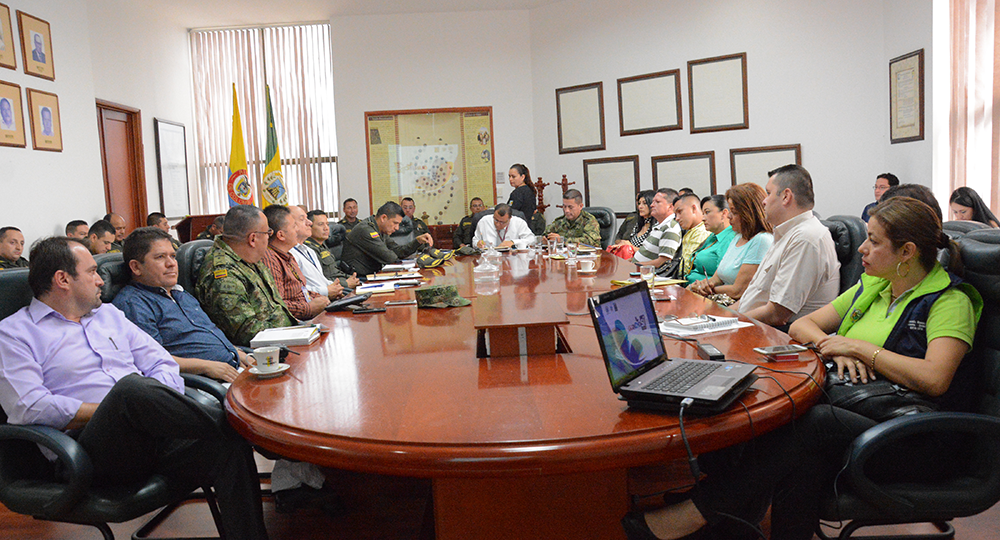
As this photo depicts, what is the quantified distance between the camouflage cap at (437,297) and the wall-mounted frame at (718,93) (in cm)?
556

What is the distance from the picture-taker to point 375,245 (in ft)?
18.1

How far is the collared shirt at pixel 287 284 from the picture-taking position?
11.4 feet

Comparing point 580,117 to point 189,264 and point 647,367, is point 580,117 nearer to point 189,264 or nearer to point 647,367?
point 189,264

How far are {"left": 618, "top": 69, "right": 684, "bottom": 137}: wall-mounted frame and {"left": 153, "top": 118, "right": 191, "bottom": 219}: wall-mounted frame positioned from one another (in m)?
5.58

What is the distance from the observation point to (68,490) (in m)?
1.64

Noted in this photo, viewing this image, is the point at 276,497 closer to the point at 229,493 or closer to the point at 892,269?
the point at 229,493

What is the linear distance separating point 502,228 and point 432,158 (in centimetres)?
266

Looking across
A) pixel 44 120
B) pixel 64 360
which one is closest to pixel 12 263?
pixel 44 120

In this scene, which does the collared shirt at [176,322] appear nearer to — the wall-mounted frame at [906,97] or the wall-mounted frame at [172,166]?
the wall-mounted frame at [906,97]

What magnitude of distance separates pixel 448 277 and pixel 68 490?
2467mm

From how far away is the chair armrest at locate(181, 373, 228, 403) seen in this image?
2102 mm

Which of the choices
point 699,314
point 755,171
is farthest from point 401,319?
point 755,171

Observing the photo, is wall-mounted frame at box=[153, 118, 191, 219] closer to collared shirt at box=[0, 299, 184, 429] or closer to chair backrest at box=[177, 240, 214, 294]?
chair backrest at box=[177, 240, 214, 294]

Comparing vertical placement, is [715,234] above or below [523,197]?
below
